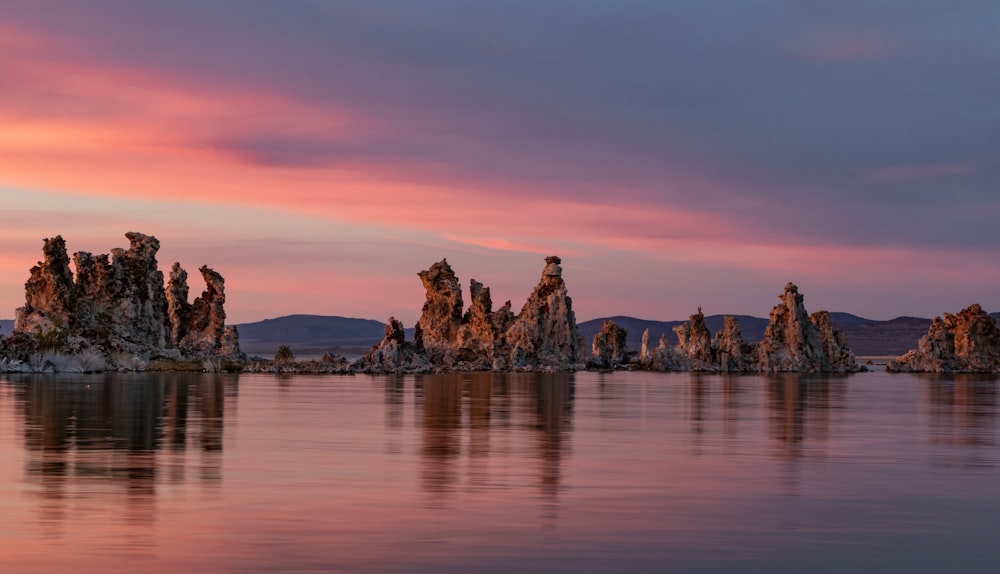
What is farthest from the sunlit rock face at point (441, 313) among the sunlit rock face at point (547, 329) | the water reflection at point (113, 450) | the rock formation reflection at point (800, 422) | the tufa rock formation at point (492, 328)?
the water reflection at point (113, 450)

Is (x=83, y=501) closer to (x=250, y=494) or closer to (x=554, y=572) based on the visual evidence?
(x=250, y=494)

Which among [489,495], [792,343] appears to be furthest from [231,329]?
[489,495]

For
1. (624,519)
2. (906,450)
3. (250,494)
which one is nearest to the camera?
(624,519)

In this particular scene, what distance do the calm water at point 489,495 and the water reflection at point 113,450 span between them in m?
0.10

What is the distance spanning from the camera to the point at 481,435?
39.5m

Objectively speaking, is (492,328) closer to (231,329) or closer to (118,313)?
(231,329)

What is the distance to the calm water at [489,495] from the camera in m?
17.4

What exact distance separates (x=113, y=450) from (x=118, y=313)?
384 feet

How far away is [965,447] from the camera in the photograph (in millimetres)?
37188

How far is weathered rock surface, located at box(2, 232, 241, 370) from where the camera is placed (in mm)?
129625

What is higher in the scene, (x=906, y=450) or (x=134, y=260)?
(x=134, y=260)

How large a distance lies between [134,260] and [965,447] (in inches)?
4889

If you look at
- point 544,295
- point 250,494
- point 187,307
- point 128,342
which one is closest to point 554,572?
point 250,494

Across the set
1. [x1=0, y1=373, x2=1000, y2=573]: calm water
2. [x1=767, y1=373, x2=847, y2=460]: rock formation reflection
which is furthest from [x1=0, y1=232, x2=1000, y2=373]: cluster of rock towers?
[x1=0, y1=373, x2=1000, y2=573]: calm water
